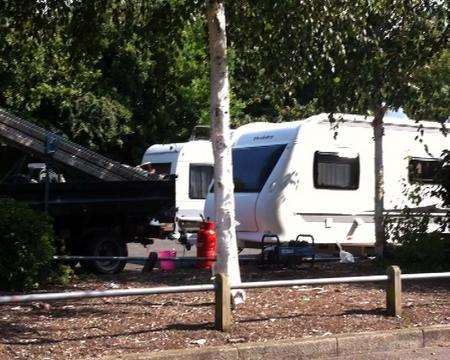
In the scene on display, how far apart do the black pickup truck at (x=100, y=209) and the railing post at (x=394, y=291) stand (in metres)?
5.23

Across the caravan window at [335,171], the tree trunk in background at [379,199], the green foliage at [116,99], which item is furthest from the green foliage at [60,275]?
the green foliage at [116,99]

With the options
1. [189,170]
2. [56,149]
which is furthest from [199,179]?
[56,149]

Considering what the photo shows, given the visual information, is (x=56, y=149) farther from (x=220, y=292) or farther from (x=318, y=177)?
(x=220, y=292)

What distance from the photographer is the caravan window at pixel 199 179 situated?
21438 mm

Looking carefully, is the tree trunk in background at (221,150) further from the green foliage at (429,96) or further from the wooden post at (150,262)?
the wooden post at (150,262)

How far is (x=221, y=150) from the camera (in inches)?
354

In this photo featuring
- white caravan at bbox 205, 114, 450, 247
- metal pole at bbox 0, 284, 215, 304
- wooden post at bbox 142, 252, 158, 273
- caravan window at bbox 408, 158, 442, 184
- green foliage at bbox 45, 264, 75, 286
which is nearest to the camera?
metal pole at bbox 0, 284, 215, 304

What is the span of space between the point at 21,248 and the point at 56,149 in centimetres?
337

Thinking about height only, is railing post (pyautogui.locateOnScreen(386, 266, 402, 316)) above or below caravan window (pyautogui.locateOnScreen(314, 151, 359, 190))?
below

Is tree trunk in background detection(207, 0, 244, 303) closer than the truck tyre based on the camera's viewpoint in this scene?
Yes

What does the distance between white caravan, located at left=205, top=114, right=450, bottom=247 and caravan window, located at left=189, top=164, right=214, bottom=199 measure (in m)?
4.79

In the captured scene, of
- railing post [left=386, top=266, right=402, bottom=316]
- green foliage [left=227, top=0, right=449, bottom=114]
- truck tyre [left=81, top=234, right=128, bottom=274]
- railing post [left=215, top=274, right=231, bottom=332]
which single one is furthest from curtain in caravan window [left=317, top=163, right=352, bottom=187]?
railing post [left=215, top=274, right=231, bottom=332]

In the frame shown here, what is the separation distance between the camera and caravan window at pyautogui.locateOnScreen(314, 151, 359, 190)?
1542 centimetres

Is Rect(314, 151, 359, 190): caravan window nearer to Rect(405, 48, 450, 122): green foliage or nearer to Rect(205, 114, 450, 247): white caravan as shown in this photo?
Rect(205, 114, 450, 247): white caravan
